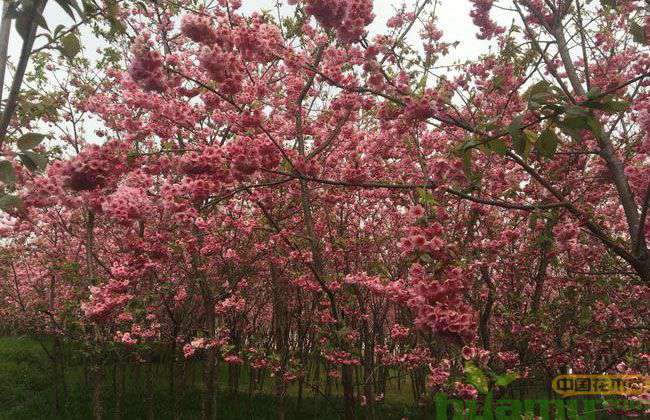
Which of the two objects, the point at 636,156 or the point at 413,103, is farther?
the point at 636,156

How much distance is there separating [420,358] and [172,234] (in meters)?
4.59

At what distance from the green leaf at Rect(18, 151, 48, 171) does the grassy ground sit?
799 cm

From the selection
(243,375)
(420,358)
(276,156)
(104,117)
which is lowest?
(243,375)

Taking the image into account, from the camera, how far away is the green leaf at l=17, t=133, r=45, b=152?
5.93 feet

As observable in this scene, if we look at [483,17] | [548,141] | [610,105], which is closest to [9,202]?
[548,141]

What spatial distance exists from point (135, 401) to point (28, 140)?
39.9ft

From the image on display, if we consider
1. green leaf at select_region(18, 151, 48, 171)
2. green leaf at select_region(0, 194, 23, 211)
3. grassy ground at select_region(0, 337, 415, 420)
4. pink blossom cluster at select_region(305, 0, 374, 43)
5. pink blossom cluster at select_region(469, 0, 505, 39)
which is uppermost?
pink blossom cluster at select_region(469, 0, 505, 39)

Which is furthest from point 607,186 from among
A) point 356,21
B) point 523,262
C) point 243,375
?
point 243,375

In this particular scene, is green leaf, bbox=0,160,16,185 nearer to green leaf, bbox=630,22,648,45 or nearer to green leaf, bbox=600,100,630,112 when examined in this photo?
green leaf, bbox=600,100,630,112

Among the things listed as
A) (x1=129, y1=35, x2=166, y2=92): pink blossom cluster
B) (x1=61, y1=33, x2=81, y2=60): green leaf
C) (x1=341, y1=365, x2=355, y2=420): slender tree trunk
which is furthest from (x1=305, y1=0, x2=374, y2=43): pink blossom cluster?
(x1=341, y1=365, x2=355, y2=420): slender tree trunk

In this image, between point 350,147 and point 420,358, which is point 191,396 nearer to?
point 420,358

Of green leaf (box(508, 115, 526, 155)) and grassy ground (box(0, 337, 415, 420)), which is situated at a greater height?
green leaf (box(508, 115, 526, 155))

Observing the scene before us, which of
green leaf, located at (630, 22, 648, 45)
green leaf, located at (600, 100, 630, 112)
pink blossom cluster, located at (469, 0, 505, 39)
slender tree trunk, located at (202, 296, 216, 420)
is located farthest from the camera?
slender tree trunk, located at (202, 296, 216, 420)

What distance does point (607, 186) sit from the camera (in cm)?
621
